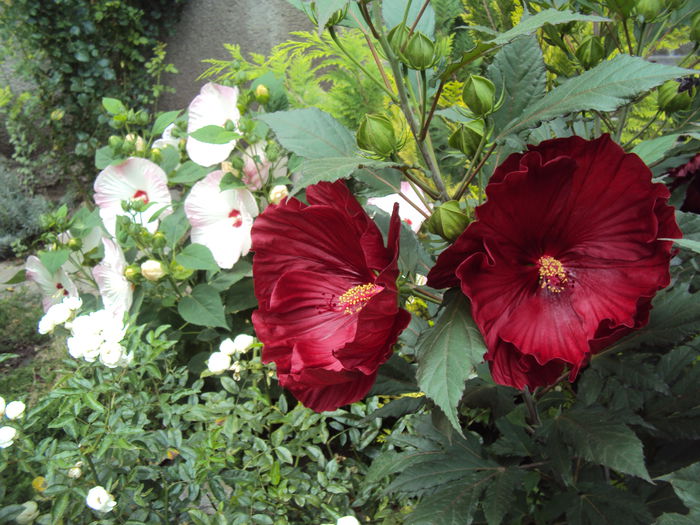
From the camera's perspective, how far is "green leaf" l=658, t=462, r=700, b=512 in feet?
1.59

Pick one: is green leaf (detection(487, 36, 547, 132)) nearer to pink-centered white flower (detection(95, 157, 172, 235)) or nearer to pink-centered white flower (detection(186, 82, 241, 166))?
pink-centered white flower (detection(186, 82, 241, 166))

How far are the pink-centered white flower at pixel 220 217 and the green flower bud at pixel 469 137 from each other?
900 millimetres

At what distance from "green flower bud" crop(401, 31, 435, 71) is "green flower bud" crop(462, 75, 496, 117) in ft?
0.12

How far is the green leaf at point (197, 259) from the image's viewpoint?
4.22 feet

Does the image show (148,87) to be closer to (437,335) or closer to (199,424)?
(199,424)

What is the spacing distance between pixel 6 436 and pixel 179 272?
0.56 meters

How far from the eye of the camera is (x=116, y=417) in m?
0.89

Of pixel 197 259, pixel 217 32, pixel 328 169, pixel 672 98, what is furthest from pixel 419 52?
pixel 217 32

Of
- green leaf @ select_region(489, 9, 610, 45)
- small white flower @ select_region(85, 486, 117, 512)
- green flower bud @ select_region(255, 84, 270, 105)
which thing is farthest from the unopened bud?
green leaf @ select_region(489, 9, 610, 45)

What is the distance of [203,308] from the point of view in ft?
4.37

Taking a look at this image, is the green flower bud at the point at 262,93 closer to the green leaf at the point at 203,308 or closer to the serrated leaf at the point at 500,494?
the green leaf at the point at 203,308

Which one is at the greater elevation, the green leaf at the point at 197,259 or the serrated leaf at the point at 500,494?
the serrated leaf at the point at 500,494

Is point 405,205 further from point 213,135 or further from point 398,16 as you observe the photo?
point 398,16

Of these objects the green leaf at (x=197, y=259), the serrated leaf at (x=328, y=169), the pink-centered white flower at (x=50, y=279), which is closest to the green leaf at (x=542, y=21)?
the serrated leaf at (x=328, y=169)
